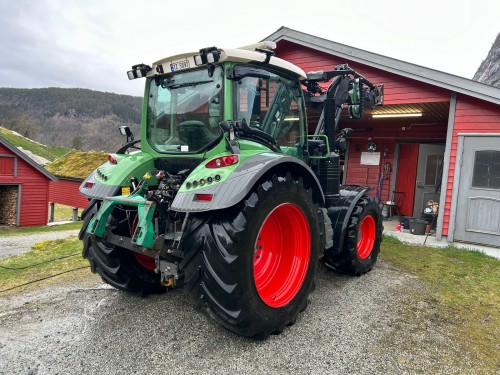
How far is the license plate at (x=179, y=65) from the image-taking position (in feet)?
9.84

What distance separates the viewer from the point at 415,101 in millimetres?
6648

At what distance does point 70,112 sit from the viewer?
91188mm

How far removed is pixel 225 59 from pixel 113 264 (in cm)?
204

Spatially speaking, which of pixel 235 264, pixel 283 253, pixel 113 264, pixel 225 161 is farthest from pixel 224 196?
pixel 113 264

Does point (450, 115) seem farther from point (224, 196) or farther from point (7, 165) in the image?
point (7, 165)

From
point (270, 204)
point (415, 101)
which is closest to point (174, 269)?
point (270, 204)

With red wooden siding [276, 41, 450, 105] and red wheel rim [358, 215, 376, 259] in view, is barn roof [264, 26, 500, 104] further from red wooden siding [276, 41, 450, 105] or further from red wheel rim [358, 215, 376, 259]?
red wheel rim [358, 215, 376, 259]

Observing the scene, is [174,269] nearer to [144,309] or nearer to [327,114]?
[144,309]

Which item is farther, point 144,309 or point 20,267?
point 20,267

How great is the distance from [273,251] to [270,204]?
73 centimetres

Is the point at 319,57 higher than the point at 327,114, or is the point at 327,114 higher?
the point at 319,57

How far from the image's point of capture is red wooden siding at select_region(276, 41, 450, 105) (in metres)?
6.54

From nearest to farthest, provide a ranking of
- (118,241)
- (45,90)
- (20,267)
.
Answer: (118,241)
(20,267)
(45,90)

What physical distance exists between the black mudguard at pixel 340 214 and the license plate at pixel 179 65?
228 cm
